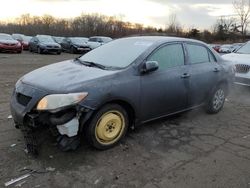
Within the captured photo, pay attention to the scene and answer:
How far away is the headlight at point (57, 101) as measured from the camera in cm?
420

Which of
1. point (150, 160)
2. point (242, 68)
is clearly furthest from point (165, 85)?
point (242, 68)

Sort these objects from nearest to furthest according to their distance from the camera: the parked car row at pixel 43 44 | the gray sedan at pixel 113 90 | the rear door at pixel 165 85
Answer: the gray sedan at pixel 113 90 < the rear door at pixel 165 85 < the parked car row at pixel 43 44

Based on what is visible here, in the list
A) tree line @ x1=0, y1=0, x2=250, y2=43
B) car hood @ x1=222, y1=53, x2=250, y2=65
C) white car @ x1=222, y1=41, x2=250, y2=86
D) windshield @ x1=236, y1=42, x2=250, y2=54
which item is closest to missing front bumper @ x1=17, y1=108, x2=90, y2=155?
white car @ x1=222, y1=41, x2=250, y2=86

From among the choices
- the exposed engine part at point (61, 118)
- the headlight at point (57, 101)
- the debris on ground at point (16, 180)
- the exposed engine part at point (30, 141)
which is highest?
the headlight at point (57, 101)

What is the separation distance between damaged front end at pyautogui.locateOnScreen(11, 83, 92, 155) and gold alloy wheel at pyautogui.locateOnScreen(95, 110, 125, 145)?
0.29 meters

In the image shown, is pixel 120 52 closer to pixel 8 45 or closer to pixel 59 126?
pixel 59 126

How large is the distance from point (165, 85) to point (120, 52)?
0.93 meters

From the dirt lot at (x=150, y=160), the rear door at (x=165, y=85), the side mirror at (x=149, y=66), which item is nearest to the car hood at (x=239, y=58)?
the dirt lot at (x=150, y=160)

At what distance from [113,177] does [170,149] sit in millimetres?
1226

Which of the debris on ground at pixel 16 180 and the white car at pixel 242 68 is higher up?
the white car at pixel 242 68

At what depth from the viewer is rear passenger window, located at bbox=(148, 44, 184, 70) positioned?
5418 mm

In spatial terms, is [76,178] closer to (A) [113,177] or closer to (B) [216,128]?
(A) [113,177]

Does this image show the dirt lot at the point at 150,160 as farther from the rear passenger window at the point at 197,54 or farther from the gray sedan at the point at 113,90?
the rear passenger window at the point at 197,54

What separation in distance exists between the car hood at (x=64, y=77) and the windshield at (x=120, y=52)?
34 centimetres
